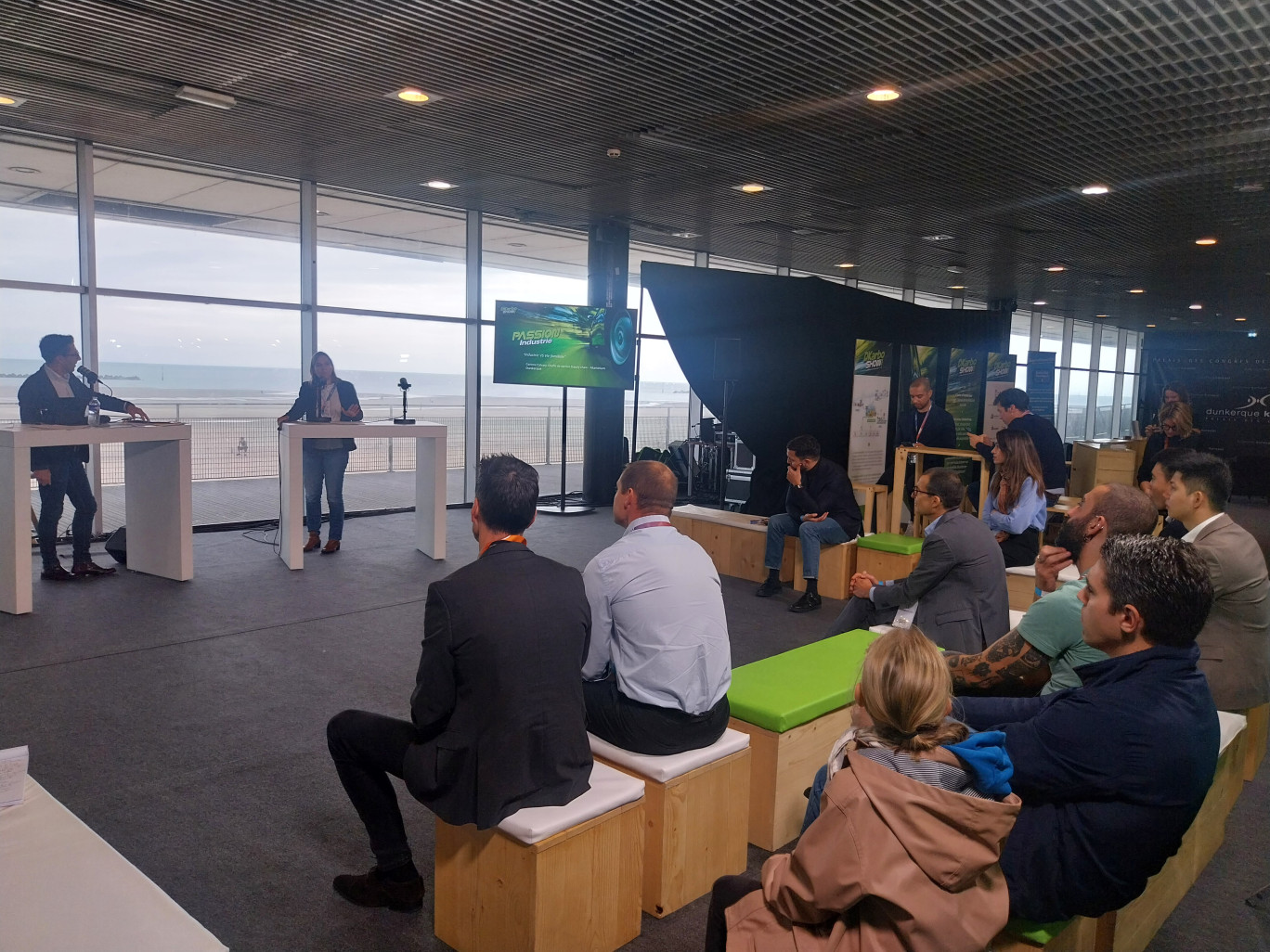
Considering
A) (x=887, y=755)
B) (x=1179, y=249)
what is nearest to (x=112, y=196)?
(x=887, y=755)

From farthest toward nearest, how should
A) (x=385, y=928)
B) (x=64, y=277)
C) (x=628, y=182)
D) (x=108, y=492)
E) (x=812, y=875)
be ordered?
1. (x=108, y=492)
2. (x=628, y=182)
3. (x=64, y=277)
4. (x=385, y=928)
5. (x=812, y=875)

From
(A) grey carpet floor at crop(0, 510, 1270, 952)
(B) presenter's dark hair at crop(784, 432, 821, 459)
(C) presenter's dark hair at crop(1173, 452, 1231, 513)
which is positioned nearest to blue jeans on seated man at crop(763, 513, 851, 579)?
(A) grey carpet floor at crop(0, 510, 1270, 952)

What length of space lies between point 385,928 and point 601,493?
25.5 feet

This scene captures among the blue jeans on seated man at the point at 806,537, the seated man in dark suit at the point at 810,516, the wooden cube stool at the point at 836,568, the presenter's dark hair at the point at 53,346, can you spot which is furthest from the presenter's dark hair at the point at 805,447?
the presenter's dark hair at the point at 53,346

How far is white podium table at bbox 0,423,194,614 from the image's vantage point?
4.93 m

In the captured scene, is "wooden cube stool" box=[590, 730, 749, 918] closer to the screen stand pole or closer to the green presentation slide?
the green presentation slide

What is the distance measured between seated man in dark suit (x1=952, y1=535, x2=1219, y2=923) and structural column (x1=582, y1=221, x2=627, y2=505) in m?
7.87

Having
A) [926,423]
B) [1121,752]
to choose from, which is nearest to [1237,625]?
[1121,752]

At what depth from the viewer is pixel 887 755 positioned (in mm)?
1549

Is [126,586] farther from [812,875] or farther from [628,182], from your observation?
[812,875]

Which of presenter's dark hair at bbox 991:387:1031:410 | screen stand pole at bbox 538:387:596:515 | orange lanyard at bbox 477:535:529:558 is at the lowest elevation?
screen stand pole at bbox 538:387:596:515

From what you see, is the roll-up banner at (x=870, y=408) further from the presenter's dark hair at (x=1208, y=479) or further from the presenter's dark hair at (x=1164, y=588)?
the presenter's dark hair at (x=1164, y=588)

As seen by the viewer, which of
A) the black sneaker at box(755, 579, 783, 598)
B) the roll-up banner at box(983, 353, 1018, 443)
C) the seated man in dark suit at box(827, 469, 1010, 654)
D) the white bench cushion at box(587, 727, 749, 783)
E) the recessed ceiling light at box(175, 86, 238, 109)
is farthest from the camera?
the roll-up banner at box(983, 353, 1018, 443)

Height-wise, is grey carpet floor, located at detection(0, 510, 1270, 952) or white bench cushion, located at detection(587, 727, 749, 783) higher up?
white bench cushion, located at detection(587, 727, 749, 783)
